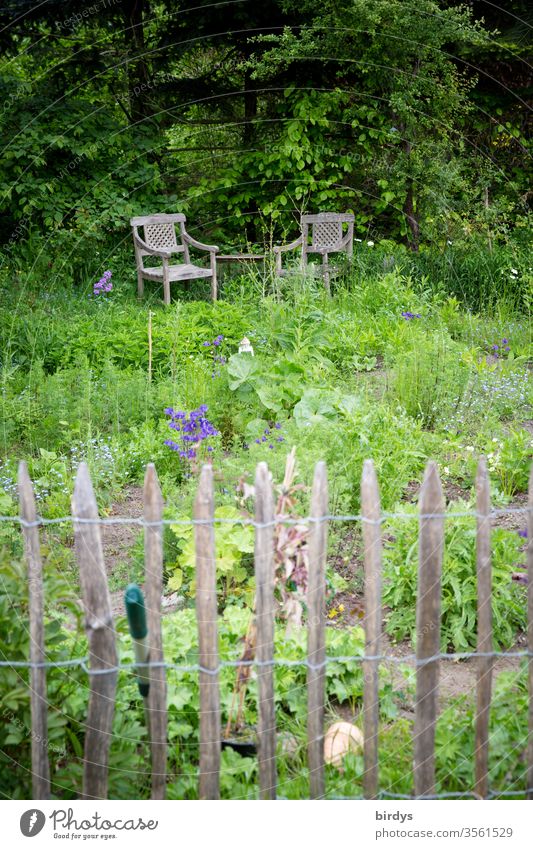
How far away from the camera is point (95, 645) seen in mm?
2164

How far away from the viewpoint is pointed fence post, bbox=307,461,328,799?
2.14 metres

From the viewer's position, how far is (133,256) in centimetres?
1089

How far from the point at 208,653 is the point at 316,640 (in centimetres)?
30

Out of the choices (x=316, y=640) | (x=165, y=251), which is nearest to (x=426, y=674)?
(x=316, y=640)

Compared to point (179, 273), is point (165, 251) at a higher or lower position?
higher

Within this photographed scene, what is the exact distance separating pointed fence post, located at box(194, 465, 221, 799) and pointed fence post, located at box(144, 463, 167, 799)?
0.35 ft

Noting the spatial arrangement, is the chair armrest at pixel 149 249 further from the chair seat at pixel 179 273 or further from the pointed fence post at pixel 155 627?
the pointed fence post at pixel 155 627

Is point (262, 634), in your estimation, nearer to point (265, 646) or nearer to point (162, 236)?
point (265, 646)

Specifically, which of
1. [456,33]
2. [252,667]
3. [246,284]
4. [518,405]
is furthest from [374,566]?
[456,33]

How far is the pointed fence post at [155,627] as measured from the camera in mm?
2141

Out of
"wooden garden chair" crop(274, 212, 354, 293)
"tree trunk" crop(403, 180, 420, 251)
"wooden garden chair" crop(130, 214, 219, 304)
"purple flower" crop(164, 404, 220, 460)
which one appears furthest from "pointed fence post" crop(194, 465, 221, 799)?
"tree trunk" crop(403, 180, 420, 251)

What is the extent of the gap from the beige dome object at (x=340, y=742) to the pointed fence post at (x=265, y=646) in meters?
0.29

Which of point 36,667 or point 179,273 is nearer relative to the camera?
point 36,667
